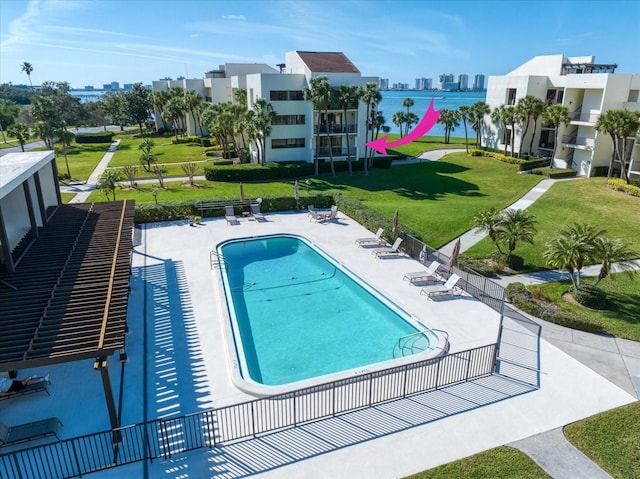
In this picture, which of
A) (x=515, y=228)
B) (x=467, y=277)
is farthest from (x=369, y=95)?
(x=467, y=277)

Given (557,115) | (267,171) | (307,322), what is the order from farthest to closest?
1. (557,115)
2. (267,171)
3. (307,322)

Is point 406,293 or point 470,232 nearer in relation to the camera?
point 406,293

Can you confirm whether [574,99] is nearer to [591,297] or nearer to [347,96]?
[347,96]

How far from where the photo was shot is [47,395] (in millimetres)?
12172

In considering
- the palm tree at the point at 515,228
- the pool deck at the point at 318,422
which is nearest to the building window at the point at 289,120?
the palm tree at the point at 515,228

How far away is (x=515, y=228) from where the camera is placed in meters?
20.7

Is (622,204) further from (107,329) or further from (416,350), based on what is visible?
(107,329)

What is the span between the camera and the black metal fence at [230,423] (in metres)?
9.80

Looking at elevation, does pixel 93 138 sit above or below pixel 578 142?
below

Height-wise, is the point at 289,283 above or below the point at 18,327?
below

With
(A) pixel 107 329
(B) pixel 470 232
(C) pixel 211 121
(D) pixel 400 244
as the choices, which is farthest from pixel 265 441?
(C) pixel 211 121

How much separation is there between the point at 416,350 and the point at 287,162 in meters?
34.6

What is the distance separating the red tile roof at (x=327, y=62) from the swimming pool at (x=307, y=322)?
27.4 meters

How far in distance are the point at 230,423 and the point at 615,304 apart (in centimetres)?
1636
